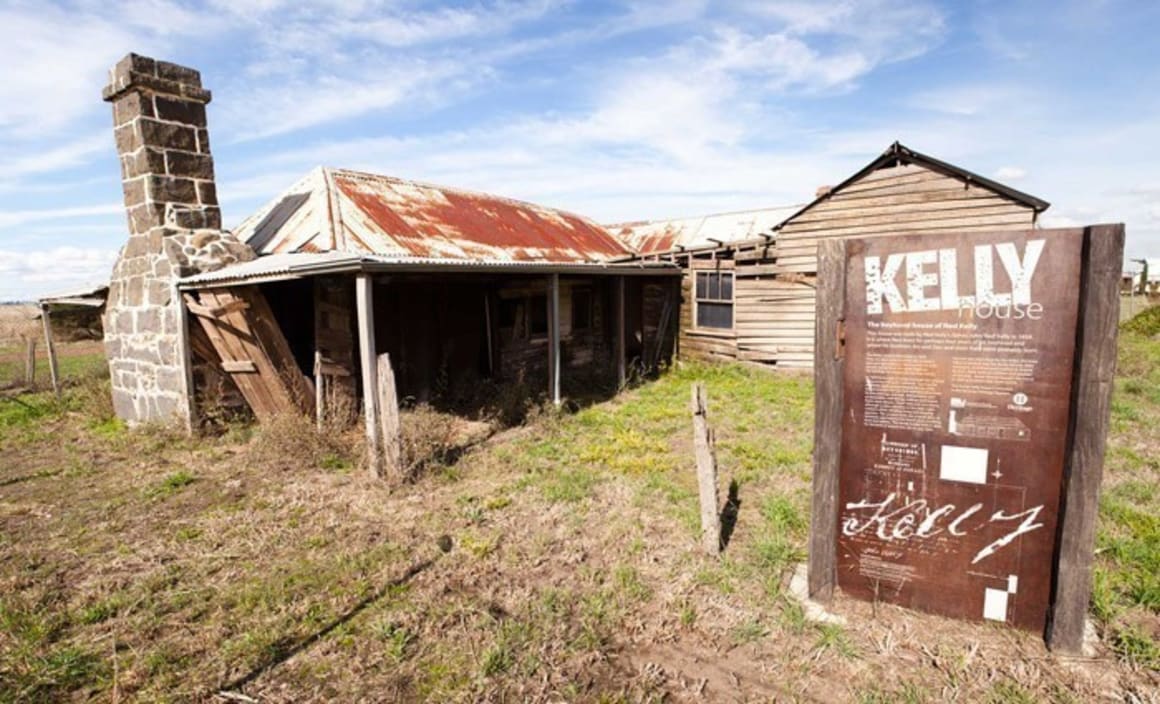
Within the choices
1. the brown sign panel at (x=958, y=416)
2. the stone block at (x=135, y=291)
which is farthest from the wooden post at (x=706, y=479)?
the stone block at (x=135, y=291)

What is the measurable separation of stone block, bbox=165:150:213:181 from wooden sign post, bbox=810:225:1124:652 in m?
8.19

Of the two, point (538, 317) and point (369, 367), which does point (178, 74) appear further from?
point (538, 317)

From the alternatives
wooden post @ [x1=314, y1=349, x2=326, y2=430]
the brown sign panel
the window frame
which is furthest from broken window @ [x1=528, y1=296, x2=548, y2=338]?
the brown sign panel

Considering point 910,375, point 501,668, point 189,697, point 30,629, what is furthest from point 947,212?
point 30,629

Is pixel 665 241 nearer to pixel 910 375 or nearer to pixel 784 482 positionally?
pixel 784 482

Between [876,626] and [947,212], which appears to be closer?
[876,626]

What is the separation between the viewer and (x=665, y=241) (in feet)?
51.1

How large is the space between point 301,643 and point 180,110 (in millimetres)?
7417

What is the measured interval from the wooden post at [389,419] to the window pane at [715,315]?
882 centimetres

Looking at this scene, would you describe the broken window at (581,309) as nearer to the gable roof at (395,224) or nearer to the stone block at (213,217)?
the gable roof at (395,224)

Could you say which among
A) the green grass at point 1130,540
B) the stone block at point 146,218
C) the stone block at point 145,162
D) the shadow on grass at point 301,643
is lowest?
the shadow on grass at point 301,643

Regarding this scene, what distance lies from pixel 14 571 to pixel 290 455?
259cm
